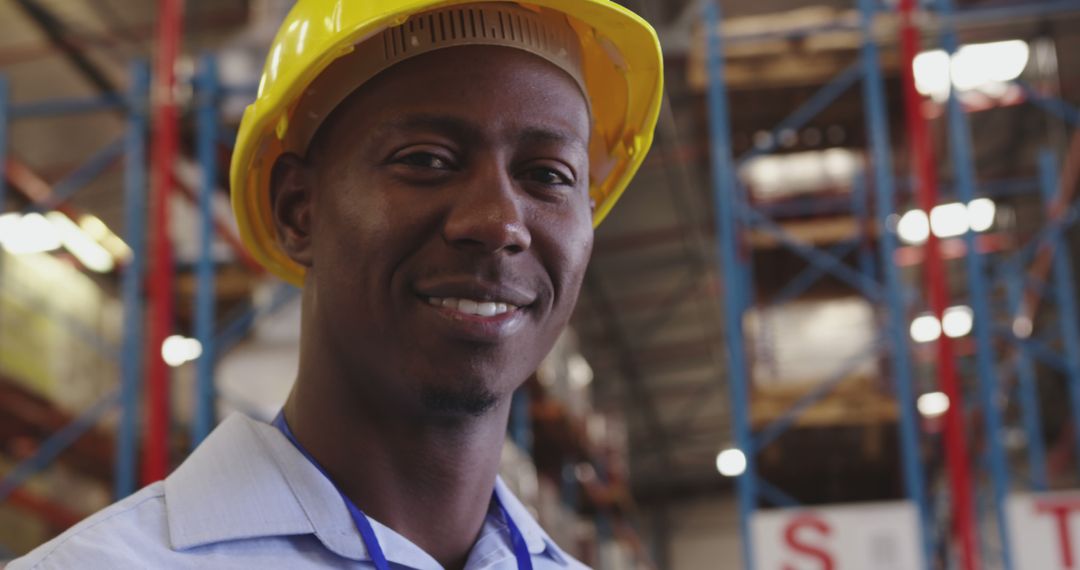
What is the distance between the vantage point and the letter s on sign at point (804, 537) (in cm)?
663

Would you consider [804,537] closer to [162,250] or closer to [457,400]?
[162,250]

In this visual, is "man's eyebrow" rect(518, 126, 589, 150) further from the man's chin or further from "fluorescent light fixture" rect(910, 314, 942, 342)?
"fluorescent light fixture" rect(910, 314, 942, 342)

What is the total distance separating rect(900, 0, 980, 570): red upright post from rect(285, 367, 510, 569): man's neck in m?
5.68

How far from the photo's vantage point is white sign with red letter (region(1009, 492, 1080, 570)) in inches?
245

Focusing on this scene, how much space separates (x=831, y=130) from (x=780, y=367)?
204cm

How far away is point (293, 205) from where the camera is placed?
1.75 meters

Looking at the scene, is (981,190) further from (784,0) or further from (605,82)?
(605,82)

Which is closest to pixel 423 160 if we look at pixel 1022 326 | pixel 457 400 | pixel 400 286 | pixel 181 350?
pixel 400 286

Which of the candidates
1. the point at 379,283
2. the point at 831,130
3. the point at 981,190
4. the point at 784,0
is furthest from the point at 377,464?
the point at 981,190

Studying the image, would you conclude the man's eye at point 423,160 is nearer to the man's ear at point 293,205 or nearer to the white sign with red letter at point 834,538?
the man's ear at point 293,205

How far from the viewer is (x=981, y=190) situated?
1298cm

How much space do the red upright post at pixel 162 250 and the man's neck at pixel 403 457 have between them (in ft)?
19.5

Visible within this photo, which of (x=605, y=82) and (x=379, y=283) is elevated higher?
(x=605, y=82)

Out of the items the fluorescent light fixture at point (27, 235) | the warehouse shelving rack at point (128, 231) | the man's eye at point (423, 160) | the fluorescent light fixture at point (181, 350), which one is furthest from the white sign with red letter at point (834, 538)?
the fluorescent light fixture at point (27, 235)
